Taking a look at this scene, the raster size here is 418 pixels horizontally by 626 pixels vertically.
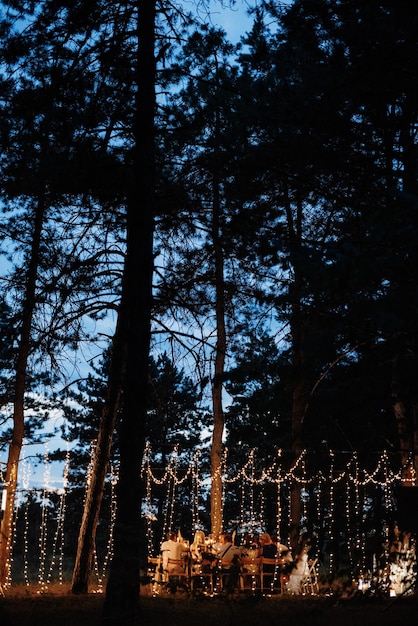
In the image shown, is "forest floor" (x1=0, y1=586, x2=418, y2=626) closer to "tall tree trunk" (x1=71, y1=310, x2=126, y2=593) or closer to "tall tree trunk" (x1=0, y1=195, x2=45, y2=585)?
"tall tree trunk" (x1=71, y1=310, x2=126, y2=593)

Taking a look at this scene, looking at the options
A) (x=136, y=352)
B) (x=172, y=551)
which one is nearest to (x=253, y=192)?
(x=136, y=352)

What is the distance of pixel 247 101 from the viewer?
19.7ft

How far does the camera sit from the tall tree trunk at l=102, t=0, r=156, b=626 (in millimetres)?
6234

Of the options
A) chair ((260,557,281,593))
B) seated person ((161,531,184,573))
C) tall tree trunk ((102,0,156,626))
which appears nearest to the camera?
tall tree trunk ((102,0,156,626))

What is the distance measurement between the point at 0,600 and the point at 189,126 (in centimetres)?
674

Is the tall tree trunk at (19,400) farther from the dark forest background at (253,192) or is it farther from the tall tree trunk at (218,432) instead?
the tall tree trunk at (218,432)

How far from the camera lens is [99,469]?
10.3 m

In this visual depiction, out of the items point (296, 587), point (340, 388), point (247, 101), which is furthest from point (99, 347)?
point (340, 388)

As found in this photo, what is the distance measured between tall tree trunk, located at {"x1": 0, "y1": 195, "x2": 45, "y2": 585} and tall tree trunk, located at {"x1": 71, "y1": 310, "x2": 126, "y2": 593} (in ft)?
5.54

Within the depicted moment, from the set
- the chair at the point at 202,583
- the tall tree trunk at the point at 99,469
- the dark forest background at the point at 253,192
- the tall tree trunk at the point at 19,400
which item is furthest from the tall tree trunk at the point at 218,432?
the chair at the point at 202,583

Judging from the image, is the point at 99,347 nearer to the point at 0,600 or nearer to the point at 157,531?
the point at 0,600

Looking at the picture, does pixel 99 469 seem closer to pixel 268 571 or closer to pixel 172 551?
pixel 172 551

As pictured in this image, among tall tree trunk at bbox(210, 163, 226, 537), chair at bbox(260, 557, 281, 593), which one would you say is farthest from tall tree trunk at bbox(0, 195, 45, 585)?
chair at bbox(260, 557, 281, 593)

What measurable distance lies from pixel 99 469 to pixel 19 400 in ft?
10.9
